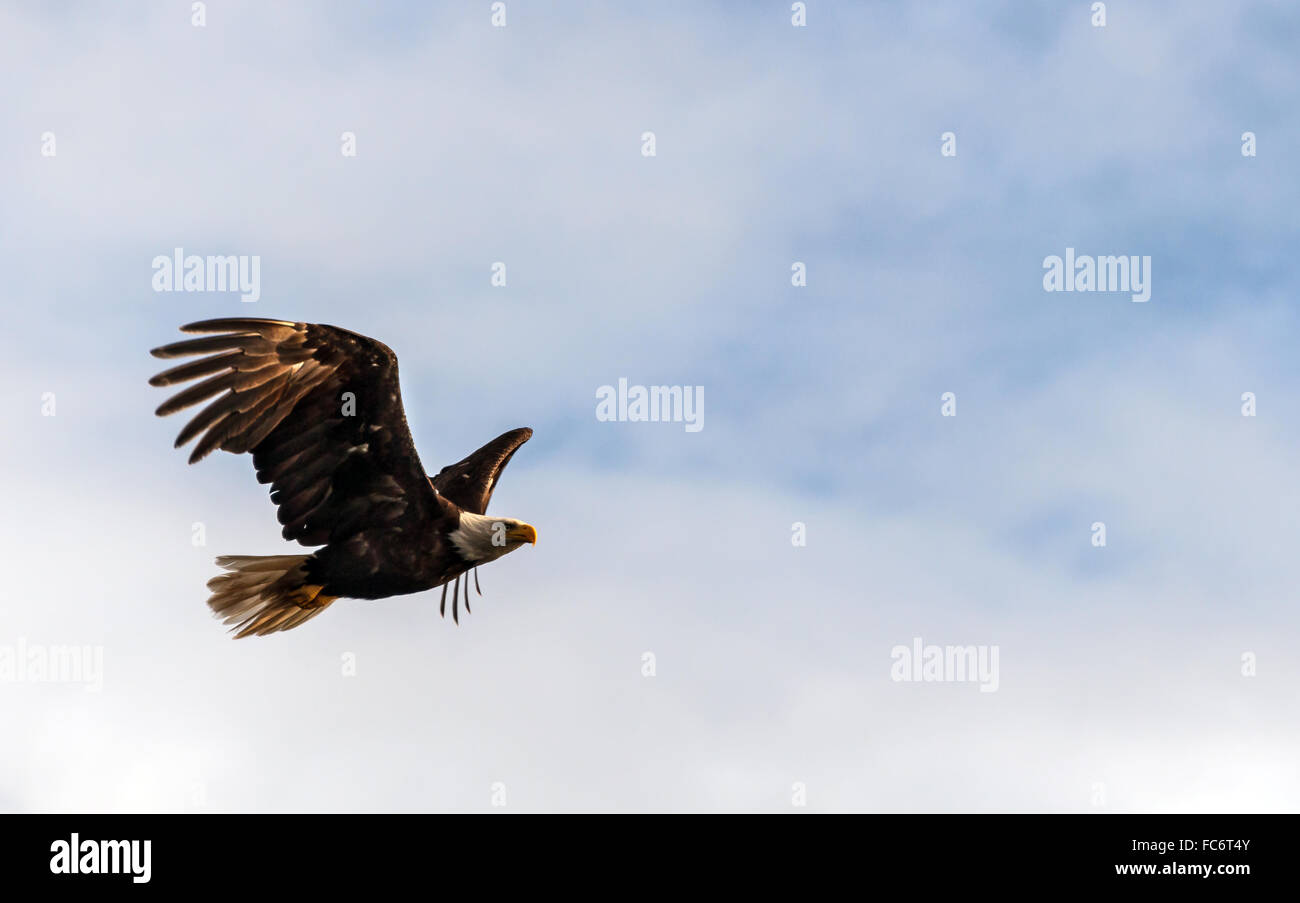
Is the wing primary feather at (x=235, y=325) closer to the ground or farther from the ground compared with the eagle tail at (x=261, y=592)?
farther from the ground

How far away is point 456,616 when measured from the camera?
14141mm

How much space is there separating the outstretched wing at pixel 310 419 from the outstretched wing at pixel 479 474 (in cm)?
250

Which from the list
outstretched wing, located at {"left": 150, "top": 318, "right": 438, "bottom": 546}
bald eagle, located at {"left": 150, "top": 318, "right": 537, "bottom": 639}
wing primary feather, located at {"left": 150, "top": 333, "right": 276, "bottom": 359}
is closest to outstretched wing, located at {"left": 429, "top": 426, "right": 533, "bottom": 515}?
bald eagle, located at {"left": 150, "top": 318, "right": 537, "bottom": 639}

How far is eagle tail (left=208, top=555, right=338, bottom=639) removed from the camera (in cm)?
1291

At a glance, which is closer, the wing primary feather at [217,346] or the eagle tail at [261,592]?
the wing primary feather at [217,346]

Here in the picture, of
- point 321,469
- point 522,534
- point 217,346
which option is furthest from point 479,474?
point 217,346

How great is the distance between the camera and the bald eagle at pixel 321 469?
11477 millimetres

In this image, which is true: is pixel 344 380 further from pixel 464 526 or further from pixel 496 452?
pixel 496 452

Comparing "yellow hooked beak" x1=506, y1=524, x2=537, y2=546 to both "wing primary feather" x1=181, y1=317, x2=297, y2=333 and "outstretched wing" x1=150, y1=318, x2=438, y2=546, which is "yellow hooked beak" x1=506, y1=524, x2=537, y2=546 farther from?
"wing primary feather" x1=181, y1=317, x2=297, y2=333

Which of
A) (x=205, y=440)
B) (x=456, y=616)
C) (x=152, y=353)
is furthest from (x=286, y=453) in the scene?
(x=456, y=616)

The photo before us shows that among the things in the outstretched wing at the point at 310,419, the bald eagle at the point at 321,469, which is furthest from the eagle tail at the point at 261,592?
the outstretched wing at the point at 310,419

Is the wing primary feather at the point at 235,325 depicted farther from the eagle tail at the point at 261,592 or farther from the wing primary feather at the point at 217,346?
the eagle tail at the point at 261,592

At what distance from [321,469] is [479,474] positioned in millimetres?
3374

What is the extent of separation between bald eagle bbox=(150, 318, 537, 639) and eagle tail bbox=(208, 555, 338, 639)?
11mm
